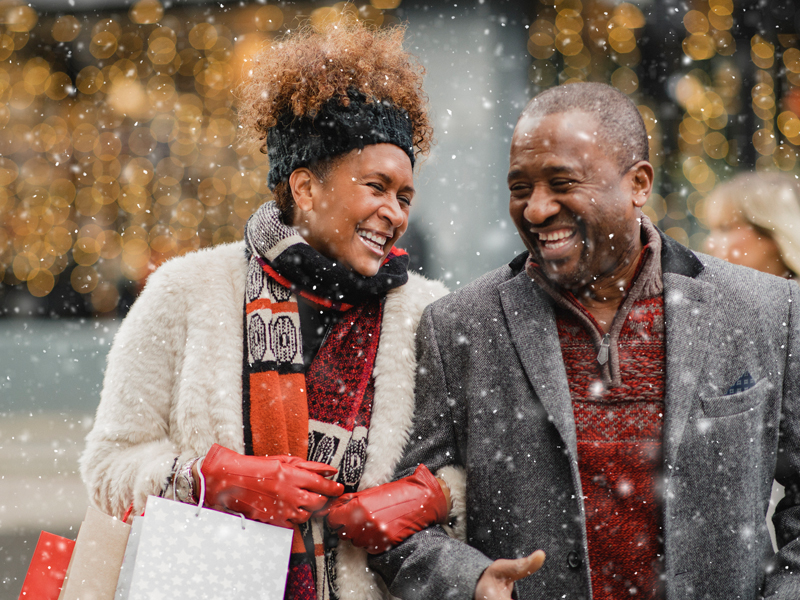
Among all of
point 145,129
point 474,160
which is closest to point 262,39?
point 145,129

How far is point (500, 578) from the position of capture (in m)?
1.63

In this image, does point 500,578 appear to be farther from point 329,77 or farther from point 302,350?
point 329,77

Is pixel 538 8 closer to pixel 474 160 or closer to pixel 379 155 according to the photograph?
pixel 474 160

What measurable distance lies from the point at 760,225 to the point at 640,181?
1366 millimetres

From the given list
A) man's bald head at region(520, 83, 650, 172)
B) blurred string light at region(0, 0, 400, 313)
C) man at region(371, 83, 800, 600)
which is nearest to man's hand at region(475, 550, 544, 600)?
man at region(371, 83, 800, 600)

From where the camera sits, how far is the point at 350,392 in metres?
1.94

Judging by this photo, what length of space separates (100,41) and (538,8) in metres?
3.33

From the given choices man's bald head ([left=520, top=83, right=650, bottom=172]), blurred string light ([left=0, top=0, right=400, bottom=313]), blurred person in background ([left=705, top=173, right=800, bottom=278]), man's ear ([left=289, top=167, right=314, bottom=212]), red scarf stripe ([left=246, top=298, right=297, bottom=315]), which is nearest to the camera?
man's bald head ([left=520, top=83, right=650, bottom=172])

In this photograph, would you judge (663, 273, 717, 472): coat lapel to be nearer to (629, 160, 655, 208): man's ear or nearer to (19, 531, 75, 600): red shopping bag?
(629, 160, 655, 208): man's ear

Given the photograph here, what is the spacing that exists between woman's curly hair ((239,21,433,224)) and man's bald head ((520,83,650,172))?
0.50 metres

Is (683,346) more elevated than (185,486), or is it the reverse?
(683,346)

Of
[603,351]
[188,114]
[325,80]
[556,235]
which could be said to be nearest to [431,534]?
[603,351]

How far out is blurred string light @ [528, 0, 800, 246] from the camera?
172 inches

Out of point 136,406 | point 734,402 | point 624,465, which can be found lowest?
point 624,465
